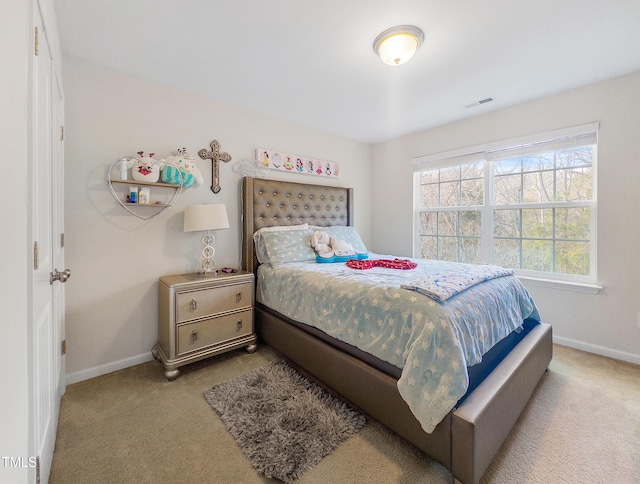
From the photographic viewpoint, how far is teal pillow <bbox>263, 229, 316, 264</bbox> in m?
2.59

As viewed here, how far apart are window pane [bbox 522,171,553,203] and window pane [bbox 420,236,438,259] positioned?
1.03 metres

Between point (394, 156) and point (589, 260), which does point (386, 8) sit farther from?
point (589, 260)

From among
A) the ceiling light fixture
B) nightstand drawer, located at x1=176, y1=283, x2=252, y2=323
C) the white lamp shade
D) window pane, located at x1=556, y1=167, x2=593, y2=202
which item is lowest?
nightstand drawer, located at x1=176, y1=283, x2=252, y2=323

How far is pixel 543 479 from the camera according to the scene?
122cm

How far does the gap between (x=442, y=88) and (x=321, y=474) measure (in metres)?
2.86

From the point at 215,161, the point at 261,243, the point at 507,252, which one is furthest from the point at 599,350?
the point at 215,161

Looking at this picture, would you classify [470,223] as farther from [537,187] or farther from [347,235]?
[347,235]

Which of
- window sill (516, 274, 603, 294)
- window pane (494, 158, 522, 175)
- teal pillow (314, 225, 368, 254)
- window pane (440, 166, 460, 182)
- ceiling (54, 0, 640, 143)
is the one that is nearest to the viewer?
ceiling (54, 0, 640, 143)

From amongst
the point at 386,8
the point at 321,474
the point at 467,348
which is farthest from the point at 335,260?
the point at 386,8

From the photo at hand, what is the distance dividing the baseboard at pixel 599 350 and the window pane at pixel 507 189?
4.56 ft

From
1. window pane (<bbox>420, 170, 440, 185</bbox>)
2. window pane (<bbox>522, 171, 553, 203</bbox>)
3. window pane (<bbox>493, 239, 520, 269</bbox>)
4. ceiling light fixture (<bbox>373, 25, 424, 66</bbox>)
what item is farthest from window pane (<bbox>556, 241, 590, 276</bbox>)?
ceiling light fixture (<bbox>373, 25, 424, 66</bbox>)

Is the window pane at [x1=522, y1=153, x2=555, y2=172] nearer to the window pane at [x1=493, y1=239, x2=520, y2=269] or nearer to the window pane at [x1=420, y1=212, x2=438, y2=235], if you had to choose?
the window pane at [x1=493, y1=239, x2=520, y2=269]

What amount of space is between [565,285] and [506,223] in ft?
2.52

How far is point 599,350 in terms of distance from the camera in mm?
2363
